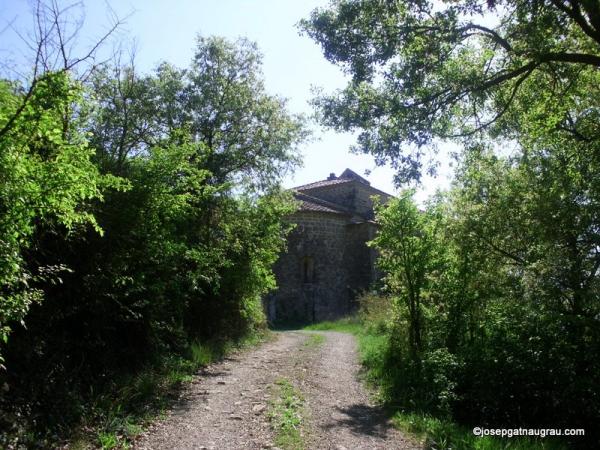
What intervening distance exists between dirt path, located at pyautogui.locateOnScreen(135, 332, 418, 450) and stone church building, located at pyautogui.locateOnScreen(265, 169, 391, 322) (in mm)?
15302

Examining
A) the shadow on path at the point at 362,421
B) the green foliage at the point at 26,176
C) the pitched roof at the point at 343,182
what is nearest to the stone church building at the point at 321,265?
the pitched roof at the point at 343,182

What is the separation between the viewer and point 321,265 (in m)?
27.6

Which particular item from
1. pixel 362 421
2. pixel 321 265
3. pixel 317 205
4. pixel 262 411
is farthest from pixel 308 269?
pixel 262 411

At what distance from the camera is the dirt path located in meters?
5.86

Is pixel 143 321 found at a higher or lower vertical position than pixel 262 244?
lower

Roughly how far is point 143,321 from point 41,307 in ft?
8.33

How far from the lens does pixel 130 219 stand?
7.36 meters

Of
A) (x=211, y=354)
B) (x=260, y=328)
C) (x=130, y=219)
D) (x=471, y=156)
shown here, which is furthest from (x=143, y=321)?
(x=260, y=328)

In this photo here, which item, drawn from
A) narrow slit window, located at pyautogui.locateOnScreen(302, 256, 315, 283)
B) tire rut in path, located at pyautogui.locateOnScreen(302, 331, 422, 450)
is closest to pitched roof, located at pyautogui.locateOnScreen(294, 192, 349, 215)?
narrow slit window, located at pyautogui.locateOnScreen(302, 256, 315, 283)

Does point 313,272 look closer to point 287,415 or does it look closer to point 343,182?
point 343,182

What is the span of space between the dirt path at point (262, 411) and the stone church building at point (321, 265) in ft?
50.2

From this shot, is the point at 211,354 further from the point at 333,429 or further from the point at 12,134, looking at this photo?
the point at 12,134

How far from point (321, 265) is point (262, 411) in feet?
68.1

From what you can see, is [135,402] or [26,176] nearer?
[26,176]
